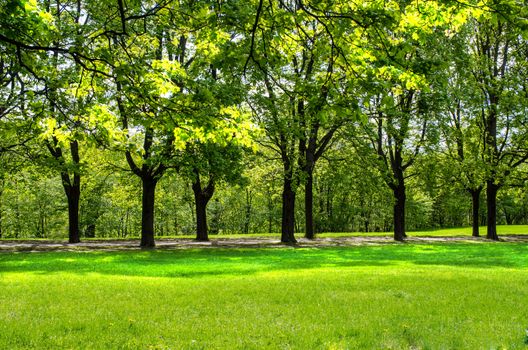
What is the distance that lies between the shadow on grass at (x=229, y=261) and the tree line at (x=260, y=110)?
3975 mm

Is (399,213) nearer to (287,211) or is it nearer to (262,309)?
(287,211)

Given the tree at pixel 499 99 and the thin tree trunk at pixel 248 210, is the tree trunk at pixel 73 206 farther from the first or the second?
the thin tree trunk at pixel 248 210

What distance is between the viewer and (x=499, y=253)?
22.1m

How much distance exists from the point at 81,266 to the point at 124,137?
9.88 metres

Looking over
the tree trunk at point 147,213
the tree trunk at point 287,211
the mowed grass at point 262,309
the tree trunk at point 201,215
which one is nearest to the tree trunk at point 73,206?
the tree trunk at point 147,213

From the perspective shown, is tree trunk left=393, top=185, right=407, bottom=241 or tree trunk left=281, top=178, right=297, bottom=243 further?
tree trunk left=393, top=185, right=407, bottom=241

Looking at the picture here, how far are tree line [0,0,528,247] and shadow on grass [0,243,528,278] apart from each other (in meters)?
3.98

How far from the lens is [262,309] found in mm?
8766

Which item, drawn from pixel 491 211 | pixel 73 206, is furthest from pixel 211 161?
pixel 491 211

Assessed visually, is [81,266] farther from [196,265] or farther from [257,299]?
[257,299]

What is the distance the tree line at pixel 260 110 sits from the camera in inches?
249

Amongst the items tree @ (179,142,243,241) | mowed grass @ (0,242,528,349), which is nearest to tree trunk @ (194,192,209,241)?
tree @ (179,142,243,241)

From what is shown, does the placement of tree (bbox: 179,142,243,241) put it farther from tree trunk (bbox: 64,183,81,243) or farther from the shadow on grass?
tree trunk (bbox: 64,183,81,243)

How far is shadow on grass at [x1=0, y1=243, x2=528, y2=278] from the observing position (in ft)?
51.8
